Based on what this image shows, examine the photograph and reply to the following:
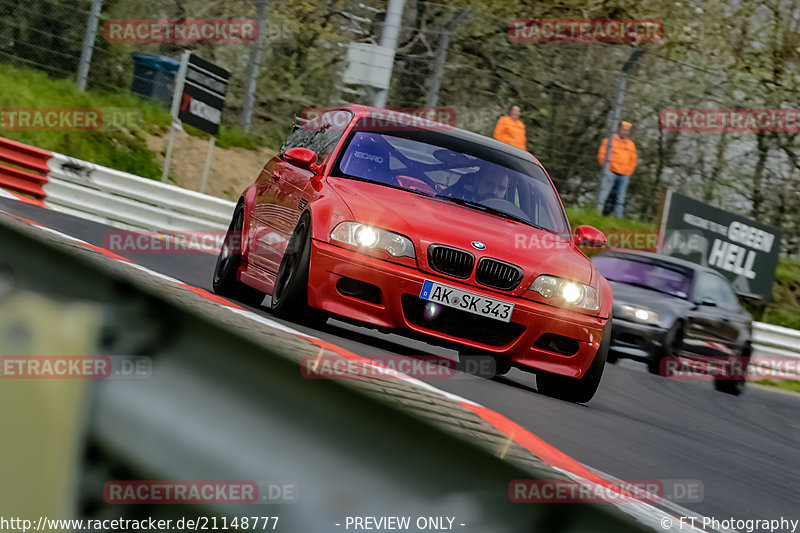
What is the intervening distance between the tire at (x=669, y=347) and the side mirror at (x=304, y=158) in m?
5.56

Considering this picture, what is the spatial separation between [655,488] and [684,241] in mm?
13013

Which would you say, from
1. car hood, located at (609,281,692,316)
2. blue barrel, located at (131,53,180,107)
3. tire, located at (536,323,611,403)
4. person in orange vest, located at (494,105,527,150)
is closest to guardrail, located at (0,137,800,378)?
blue barrel, located at (131,53,180,107)

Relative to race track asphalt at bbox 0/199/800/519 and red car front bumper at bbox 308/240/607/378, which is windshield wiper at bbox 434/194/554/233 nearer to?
red car front bumper at bbox 308/240/607/378

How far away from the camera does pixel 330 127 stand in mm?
8180

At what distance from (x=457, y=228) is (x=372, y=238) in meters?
0.53

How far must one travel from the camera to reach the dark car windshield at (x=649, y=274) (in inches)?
503

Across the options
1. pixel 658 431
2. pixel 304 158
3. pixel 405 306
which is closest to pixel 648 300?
pixel 658 431

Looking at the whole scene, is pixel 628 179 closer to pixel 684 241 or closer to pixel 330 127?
pixel 684 241

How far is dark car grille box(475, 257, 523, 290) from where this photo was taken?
6703 mm

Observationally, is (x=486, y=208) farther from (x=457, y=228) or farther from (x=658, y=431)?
(x=658, y=431)

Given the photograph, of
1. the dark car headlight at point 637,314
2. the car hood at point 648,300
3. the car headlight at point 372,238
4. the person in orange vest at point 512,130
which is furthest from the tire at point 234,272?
the person in orange vest at point 512,130

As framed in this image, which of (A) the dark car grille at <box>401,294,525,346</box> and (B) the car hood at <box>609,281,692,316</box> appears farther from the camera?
(B) the car hood at <box>609,281,692,316</box>

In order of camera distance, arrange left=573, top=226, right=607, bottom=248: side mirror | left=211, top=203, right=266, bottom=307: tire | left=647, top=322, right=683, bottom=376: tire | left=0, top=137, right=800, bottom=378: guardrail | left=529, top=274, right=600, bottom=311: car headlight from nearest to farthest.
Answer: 1. left=529, top=274, right=600, bottom=311: car headlight
2. left=573, top=226, right=607, bottom=248: side mirror
3. left=211, top=203, right=266, bottom=307: tire
4. left=647, top=322, right=683, bottom=376: tire
5. left=0, top=137, right=800, bottom=378: guardrail

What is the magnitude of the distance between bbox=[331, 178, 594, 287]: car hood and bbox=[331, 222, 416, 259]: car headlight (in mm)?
39
